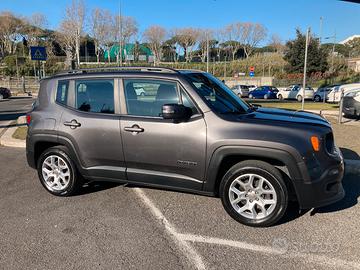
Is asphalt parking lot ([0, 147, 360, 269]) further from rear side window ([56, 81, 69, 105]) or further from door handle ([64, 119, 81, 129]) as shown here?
rear side window ([56, 81, 69, 105])

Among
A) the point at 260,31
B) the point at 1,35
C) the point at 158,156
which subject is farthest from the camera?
the point at 260,31

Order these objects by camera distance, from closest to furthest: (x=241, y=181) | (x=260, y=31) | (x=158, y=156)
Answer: (x=241, y=181) → (x=158, y=156) → (x=260, y=31)

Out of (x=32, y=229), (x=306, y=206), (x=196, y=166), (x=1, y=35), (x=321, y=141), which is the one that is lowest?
(x=32, y=229)

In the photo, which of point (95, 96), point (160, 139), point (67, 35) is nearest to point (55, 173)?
point (95, 96)

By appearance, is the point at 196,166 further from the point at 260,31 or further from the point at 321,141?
the point at 260,31

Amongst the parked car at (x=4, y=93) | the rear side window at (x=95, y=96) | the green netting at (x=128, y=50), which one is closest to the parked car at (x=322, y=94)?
the rear side window at (x=95, y=96)

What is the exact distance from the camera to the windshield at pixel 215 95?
13.7ft

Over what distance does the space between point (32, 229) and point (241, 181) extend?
8.13 ft

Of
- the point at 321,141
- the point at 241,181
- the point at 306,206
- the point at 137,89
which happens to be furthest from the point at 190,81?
the point at 306,206

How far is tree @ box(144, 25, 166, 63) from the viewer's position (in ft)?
272

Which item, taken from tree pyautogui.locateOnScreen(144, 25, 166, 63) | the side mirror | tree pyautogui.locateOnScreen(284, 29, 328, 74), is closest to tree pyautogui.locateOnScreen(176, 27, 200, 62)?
tree pyautogui.locateOnScreen(144, 25, 166, 63)

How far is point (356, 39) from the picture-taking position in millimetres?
97625

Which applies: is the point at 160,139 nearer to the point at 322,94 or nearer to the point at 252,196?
the point at 252,196

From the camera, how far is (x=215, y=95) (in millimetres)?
4391
